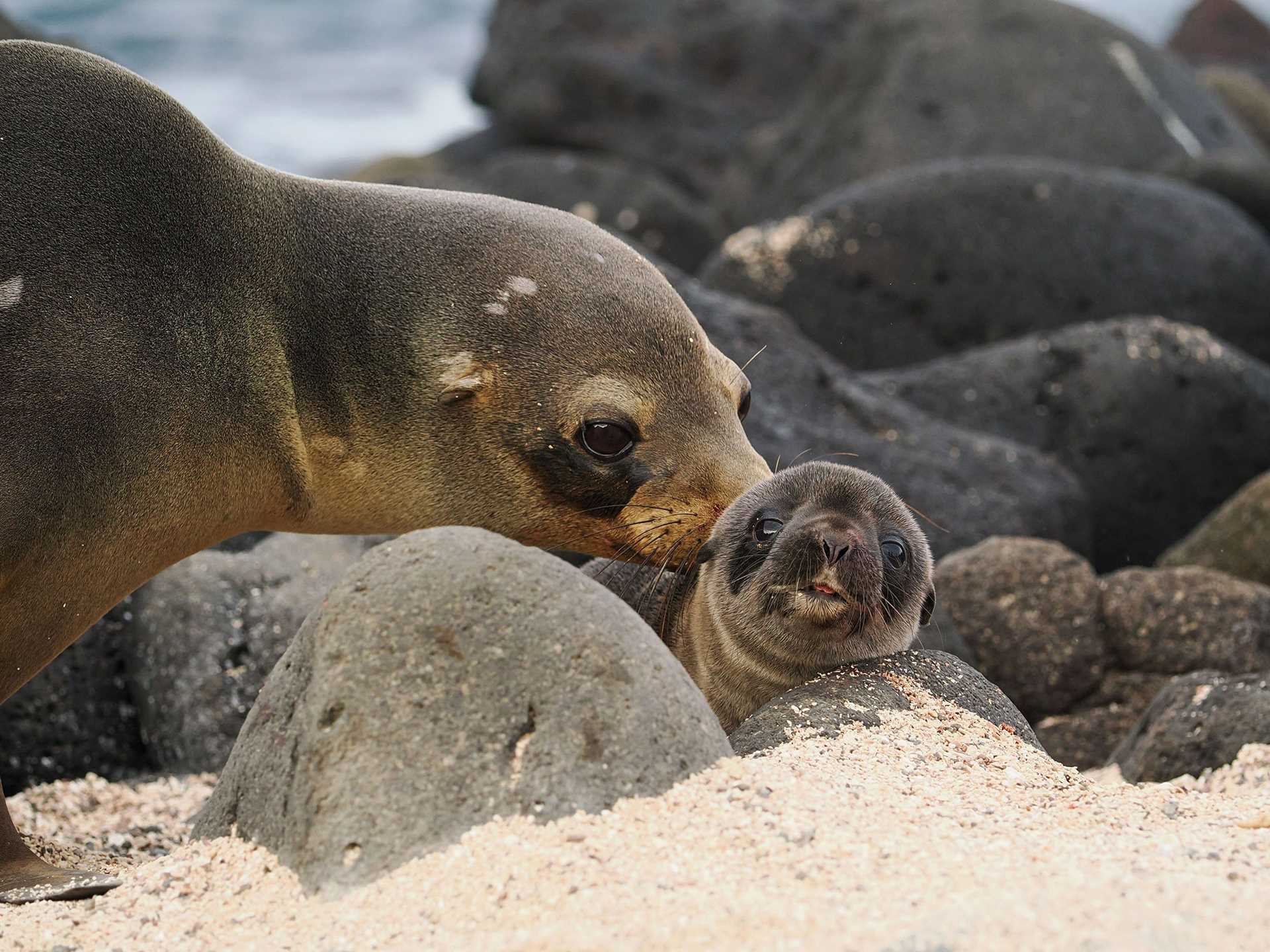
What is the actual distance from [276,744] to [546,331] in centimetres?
194

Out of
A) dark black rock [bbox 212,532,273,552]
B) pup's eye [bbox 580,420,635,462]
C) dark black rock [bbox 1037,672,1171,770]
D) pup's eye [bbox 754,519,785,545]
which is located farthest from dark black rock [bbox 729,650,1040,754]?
dark black rock [bbox 212,532,273,552]

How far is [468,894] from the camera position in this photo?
3367mm

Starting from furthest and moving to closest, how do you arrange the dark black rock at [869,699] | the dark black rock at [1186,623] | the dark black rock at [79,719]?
1. the dark black rock at [1186,623]
2. the dark black rock at [79,719]
3. the dark black rock at [869,699]

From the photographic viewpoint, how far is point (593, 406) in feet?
17.5

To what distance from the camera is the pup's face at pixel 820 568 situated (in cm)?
516

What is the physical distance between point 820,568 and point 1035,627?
277cm

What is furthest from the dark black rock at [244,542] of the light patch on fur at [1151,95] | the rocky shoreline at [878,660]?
the light patch on fur at [1151,95]

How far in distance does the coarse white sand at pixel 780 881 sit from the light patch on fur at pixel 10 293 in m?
1.75

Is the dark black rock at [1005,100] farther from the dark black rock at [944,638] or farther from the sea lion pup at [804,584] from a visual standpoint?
the sea lion pup at [804,584]

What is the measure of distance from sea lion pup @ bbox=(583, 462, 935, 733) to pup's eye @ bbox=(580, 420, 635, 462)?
406 millimetres

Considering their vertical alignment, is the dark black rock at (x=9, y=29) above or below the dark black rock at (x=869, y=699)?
below

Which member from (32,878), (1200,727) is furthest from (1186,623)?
(32,878)

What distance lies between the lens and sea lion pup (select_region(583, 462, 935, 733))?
5176 millimetres

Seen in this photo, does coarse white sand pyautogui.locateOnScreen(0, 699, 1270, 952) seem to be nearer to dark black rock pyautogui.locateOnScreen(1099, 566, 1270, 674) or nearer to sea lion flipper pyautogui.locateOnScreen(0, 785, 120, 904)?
sea lion flipper pyautogui.locateOnScreen(0, 785, 120, 904)
